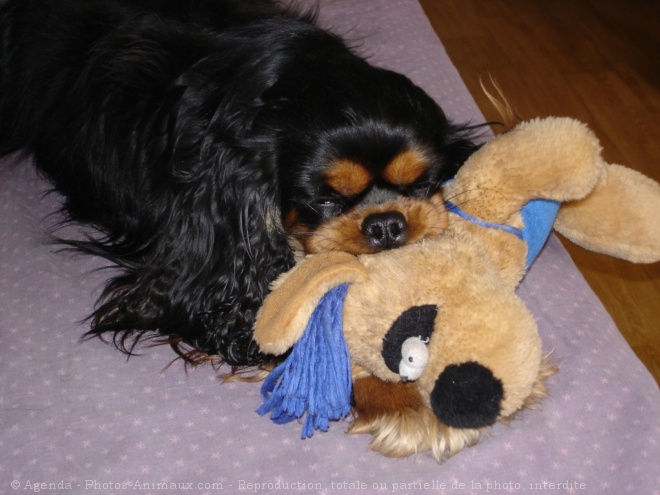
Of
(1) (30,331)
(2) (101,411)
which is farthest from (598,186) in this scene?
(1) (30,331)

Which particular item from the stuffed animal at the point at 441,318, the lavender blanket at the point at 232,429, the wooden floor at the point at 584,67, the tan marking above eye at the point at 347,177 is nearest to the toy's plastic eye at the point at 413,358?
the stuffed animal at the point at 441,318

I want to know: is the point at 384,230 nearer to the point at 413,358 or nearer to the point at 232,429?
the point at 413,358

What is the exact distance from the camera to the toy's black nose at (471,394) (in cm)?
170

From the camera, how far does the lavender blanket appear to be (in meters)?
2.01

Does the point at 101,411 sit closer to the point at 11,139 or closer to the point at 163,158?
the point at 163,158

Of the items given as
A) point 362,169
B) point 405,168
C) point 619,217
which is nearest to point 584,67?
point 619,217

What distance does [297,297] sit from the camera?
176 centimetres

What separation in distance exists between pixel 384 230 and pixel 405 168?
0.62ft

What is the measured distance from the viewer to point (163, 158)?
98.3 inches

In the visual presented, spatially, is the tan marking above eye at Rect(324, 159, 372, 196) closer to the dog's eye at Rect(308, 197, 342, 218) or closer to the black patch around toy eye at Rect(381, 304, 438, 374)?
the dog's eye at Rect(308, 197, 342, 218)

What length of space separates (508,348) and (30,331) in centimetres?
145

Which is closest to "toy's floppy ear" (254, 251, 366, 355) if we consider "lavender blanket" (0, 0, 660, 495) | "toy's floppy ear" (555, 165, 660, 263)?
"lavender blanket" (0, 0, 660, 495)

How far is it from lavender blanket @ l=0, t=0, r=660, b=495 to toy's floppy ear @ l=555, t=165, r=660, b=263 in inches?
8.0

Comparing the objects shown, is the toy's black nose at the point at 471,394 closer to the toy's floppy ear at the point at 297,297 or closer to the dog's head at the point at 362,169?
the toy's floppy ear at the point at 297,297
